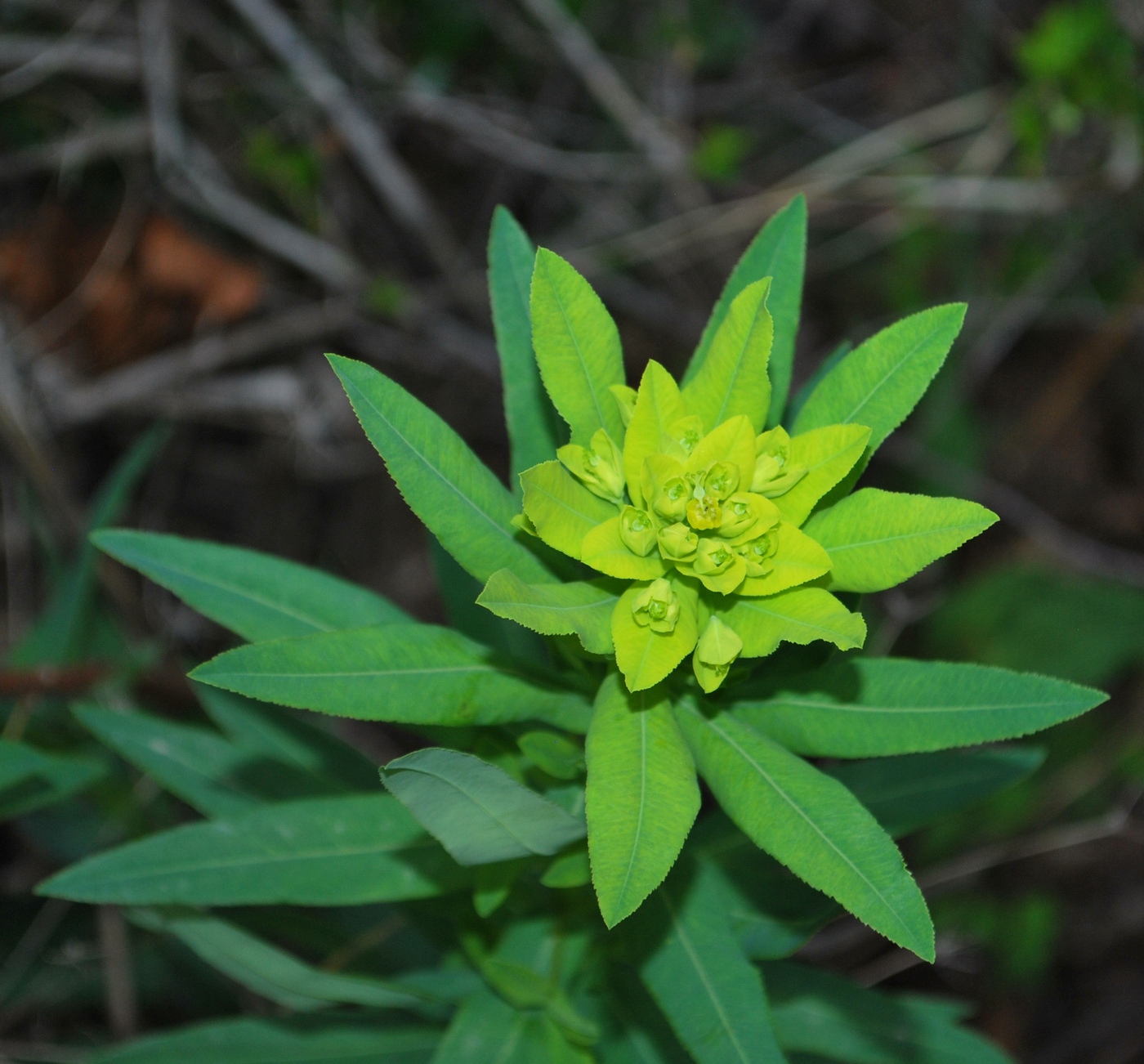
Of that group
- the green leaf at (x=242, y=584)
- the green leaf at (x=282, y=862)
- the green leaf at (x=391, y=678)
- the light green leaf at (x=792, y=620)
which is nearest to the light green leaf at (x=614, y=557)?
the light green leaf at (x=792, y=620)

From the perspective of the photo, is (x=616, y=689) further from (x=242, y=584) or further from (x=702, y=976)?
(x=242, y=584)

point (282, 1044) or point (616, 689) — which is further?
point (282, 1044)

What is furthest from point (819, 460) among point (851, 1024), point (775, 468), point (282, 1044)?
point (282, 1044)

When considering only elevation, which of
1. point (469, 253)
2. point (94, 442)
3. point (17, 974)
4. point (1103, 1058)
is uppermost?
point (469, 253)

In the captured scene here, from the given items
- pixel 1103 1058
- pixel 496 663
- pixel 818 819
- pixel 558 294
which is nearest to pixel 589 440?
pixel 558 294

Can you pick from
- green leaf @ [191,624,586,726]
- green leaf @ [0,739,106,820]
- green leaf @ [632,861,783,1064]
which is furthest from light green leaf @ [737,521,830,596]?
green leaf @ [0,739,106,820]

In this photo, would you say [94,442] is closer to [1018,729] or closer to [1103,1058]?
[1018,729]
